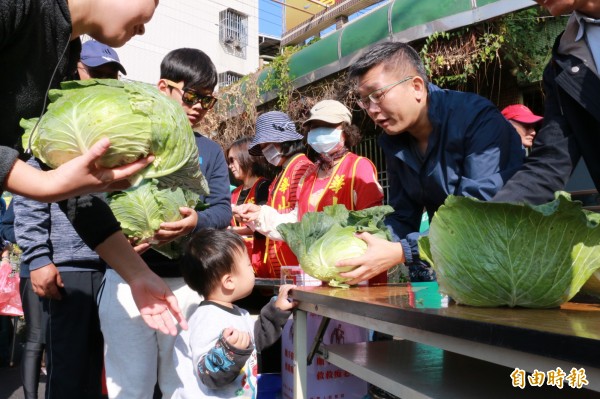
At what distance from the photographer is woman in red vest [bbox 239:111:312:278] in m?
4.25

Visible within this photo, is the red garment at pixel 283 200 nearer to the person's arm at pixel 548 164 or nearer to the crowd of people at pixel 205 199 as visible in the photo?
the crowd of people at pixel 205 199

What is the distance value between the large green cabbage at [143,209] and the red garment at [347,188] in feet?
5.29

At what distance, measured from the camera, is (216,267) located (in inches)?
103

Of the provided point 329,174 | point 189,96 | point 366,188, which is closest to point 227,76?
point 329,174

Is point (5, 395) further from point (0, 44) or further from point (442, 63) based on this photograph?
point (442, 63)

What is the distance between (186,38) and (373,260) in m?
22.6

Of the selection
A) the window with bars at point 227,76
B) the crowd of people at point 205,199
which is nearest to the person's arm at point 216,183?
the crowd of people at point 205,199

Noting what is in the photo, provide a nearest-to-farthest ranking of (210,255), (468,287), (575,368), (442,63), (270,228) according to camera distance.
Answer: (575,368) < (468,287) < (210,255) < (270,228) < (442,63)

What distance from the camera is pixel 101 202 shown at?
2164mm

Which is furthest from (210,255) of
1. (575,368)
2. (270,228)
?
(575,368)

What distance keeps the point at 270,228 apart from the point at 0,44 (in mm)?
2578

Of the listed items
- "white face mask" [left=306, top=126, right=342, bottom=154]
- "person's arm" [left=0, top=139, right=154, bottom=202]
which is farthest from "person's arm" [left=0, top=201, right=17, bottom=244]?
"person's arm" [left=0, top=139, right=154, bottom=202]

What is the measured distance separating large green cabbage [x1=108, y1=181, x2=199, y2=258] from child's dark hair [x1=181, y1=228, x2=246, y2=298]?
1.25 ft

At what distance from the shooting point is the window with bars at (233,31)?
24594 mm
